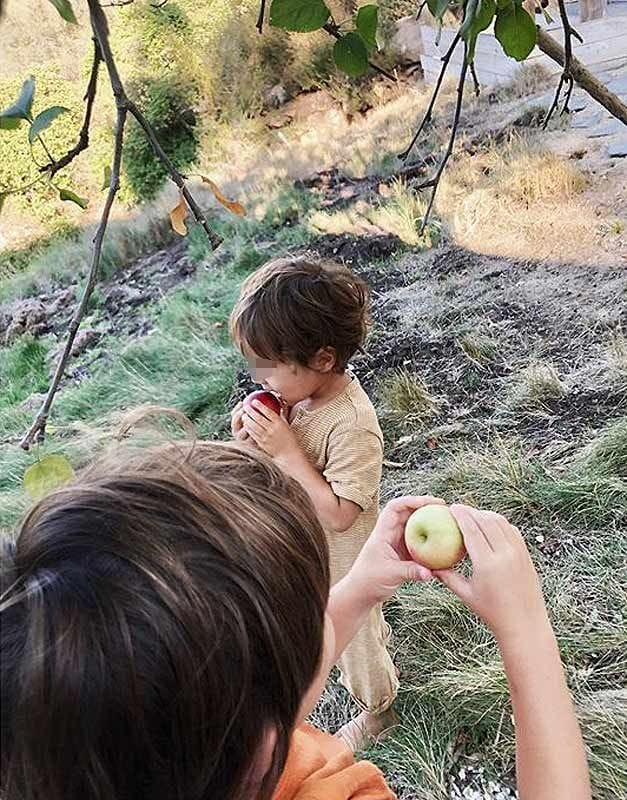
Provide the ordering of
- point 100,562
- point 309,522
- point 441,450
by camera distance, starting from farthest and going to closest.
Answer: point 441,450 < point 309,522 < point 100,562

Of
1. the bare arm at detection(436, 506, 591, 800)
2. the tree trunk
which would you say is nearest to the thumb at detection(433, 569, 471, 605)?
the bare arm at detection(436, 506, 591, 800)

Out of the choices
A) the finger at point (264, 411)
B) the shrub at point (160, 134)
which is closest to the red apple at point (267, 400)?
the finger at point (264, 411)

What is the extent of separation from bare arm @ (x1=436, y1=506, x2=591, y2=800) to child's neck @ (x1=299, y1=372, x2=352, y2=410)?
0.64m

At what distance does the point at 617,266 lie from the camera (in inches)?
143

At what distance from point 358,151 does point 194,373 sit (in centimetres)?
359

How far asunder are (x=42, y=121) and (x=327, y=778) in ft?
2.33

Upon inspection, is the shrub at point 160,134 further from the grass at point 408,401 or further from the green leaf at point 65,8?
the green leaf at point 65,8

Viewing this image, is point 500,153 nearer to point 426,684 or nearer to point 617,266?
point 617,266

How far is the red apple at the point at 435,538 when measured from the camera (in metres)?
1.04

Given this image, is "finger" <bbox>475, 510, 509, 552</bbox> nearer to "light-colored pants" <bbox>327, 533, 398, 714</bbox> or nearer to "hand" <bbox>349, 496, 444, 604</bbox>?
"hand" <bbox>349, 496, 444, 604</bbox>

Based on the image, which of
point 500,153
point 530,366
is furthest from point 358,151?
point 530,366

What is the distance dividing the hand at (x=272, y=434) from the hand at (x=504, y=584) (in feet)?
1.98

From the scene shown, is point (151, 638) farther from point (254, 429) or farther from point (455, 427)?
point (455, 427)

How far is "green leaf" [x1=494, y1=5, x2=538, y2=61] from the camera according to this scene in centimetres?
89
